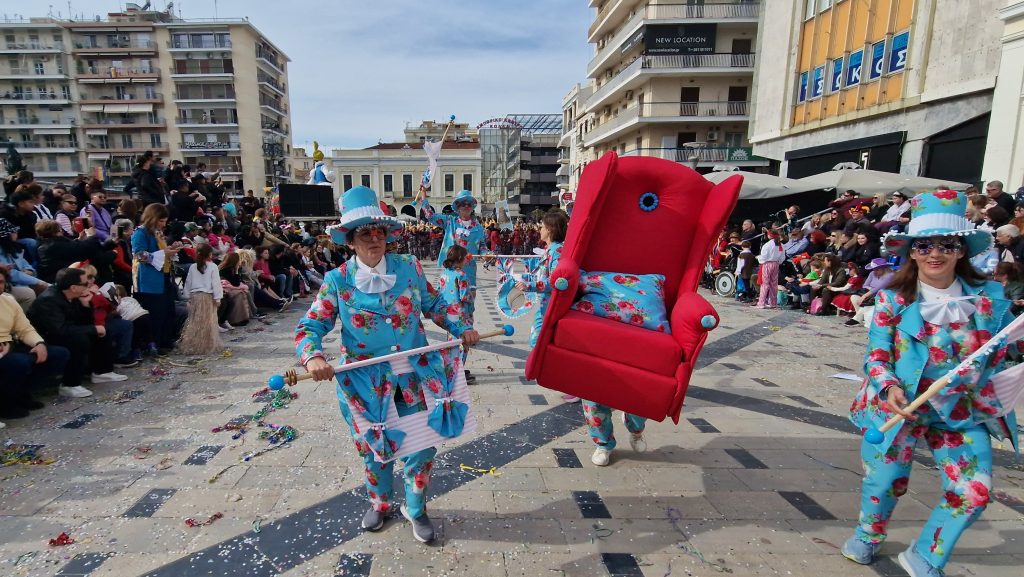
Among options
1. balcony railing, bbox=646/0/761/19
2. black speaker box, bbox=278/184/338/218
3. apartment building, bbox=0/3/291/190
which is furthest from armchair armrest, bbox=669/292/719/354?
apartment building, bbox=0/3/291/190

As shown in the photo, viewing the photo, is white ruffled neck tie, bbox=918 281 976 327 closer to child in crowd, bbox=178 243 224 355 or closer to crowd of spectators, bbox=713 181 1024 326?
crowd of spectators, bbox=713 181 1024 326

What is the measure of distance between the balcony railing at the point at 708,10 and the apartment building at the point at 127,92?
3578 cm

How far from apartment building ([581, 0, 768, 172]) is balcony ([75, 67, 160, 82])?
143ft

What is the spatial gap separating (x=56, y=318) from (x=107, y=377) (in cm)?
79

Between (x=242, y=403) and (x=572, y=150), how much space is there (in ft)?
141

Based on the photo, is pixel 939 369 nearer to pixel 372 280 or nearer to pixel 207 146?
pixel 372 280

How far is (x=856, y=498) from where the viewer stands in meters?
2.98

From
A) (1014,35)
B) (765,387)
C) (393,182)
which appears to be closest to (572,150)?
(393,182)

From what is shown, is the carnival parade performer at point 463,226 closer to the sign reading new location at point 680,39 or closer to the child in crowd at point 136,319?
the child in crowd at point 136,319

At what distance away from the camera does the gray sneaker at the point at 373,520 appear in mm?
2611

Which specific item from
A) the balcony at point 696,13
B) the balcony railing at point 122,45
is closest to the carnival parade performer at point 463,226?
the balcony at point 696,13

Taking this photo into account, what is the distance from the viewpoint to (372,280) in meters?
2.41

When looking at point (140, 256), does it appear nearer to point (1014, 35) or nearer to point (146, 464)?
point (146, 464)

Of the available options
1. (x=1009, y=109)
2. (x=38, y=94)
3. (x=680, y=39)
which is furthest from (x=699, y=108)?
(x=38, y=94)
